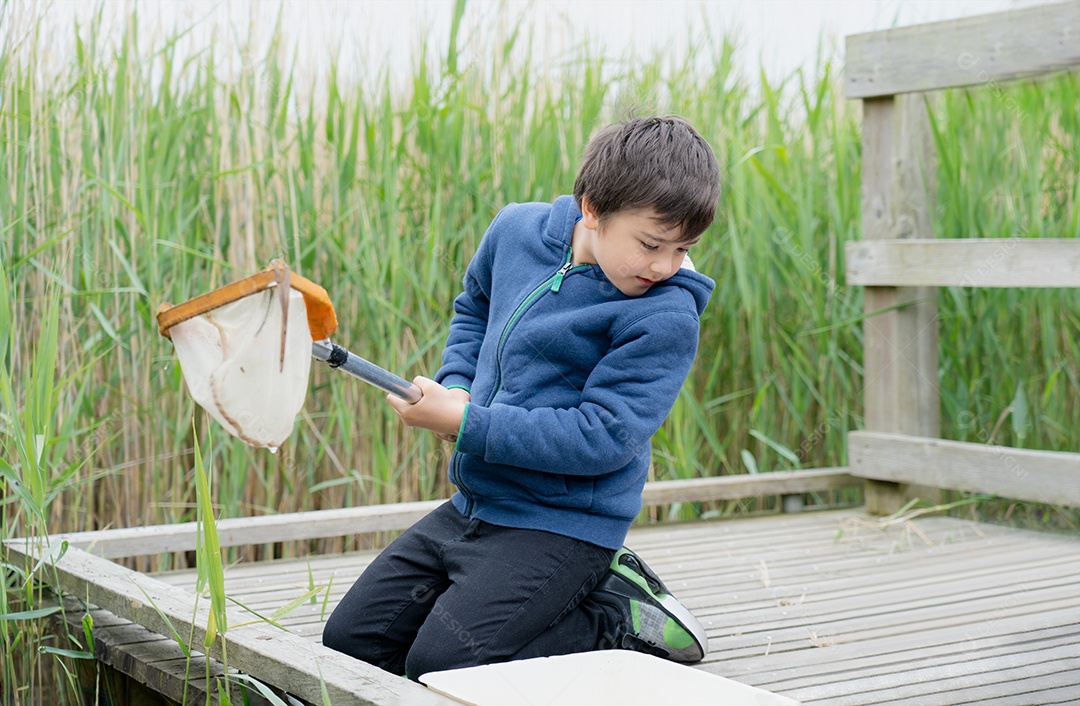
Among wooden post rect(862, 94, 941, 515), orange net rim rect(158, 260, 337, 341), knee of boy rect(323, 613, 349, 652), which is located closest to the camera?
orange net rim rect(158, 260, 337, 341)

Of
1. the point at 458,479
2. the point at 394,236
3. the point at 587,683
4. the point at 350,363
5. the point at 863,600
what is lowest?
the point at 863,600

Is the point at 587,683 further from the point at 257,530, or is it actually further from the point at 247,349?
the point at 257,530

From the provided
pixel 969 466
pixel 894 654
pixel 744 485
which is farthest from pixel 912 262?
pixel 894 654

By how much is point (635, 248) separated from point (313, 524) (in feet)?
4.29

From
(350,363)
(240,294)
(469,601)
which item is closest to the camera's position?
(240,294)

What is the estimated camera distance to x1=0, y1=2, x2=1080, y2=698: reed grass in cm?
287

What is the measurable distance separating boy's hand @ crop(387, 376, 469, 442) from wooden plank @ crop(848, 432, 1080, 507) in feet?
6.01

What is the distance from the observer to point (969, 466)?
3314mm

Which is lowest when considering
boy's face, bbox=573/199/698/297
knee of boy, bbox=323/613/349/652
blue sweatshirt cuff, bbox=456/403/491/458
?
knee of boy, bbox=323/613/349/652

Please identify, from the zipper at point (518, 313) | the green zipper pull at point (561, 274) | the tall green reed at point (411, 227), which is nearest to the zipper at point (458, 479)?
the zipper at point (518, 313)

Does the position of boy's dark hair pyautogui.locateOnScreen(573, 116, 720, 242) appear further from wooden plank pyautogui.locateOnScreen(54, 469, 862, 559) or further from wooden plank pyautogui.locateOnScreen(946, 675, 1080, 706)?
wooden plank pyautogui.locateOnScreen(54, 469, 862, 559)

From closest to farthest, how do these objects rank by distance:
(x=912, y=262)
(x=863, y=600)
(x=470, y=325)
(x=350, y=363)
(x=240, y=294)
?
1. (x=240, y=294)
2. (x=350, y=363)
3. (x=470, y=325)
4. (x=863, y=600)
5. (x=912, y=262)

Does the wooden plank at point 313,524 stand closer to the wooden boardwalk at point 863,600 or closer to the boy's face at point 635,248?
the wooden boardwalk at point 863,600

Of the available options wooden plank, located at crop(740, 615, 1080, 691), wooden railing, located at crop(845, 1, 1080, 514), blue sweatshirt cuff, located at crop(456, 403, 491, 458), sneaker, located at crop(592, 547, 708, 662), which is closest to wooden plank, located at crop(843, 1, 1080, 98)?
wooden railing, located at crop(845, 1, 1080, 514)
